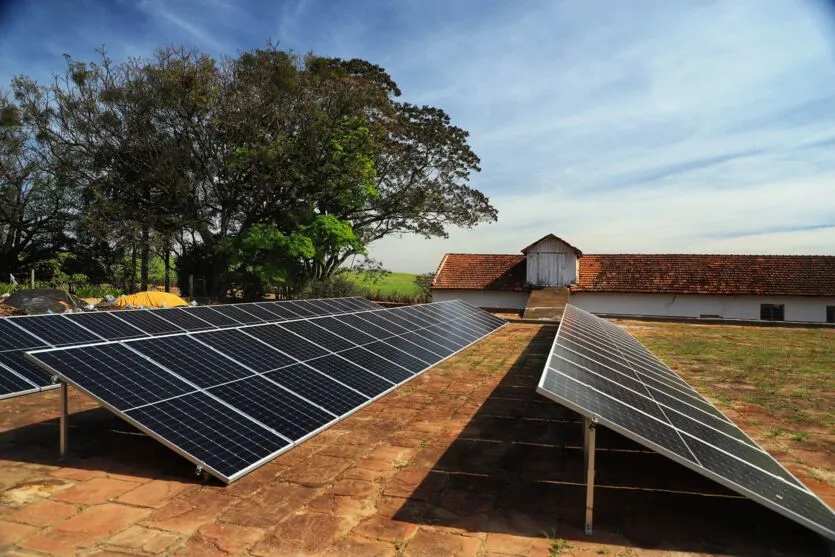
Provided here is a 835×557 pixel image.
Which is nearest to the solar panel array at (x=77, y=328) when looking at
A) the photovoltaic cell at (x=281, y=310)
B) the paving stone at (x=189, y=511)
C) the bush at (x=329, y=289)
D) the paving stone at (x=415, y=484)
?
the photovoltaic cell at (x=281, y=310)

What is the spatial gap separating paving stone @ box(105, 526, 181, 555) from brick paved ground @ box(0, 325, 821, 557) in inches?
0.6

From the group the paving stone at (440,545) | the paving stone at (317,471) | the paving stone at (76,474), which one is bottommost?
the paving stone at (440,545)

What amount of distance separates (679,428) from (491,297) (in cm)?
3353

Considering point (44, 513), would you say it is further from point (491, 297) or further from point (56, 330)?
point (491, 297)

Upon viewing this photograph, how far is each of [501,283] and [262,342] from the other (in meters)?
31.1

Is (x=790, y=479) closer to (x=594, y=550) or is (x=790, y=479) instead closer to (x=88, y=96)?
(x=594, y=550)

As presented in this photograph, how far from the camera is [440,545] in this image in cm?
406

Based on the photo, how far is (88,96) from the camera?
99.6 feet

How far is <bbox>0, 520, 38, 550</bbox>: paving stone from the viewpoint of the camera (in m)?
3.94

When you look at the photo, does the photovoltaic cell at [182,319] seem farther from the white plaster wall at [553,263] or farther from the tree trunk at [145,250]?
the white plaster wall at [553,263]

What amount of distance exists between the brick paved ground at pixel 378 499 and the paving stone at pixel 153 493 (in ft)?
0.06

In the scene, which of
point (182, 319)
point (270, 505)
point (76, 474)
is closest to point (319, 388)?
point (270, 505)

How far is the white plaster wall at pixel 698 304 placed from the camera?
1284 inches

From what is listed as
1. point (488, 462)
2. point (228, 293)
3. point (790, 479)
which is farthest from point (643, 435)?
point (228, 293)
